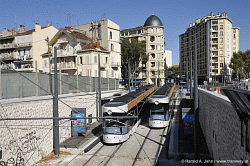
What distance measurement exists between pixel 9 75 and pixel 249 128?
11.6 metres

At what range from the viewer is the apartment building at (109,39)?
4678 centimetres

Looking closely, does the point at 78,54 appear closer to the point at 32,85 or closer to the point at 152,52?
the point at 32,85

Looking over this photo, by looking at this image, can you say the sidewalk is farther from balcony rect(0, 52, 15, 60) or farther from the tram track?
balcony rect(0, 52, 15, 60)

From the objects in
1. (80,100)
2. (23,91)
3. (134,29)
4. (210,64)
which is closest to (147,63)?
(134,29)

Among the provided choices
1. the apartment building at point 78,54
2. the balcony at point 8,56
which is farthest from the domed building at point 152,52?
the balcony at point 8,56

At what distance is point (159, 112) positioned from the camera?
18.9 meters

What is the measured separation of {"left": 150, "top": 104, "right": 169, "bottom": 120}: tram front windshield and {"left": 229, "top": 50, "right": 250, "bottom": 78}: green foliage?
4650cm

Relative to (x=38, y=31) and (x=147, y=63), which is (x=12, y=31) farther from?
(x=147, y=63)

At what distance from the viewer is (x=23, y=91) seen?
14008 millimetres

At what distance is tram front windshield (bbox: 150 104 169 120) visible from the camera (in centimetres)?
1881

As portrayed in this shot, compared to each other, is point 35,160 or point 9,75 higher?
point 9,75

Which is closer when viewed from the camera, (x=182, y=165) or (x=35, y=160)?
(x=182, y=165)

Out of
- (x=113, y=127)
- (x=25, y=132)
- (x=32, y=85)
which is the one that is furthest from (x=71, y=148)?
(x=32, y=85)

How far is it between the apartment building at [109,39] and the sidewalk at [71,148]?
28803 millimetres
